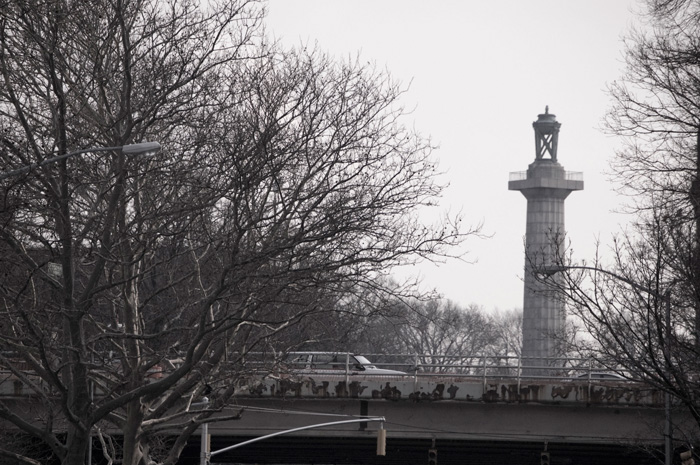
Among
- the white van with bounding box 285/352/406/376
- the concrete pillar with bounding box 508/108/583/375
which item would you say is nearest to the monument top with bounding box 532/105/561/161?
the concrete pillar with bounding box 508/108/583/375

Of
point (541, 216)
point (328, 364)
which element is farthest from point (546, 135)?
point (328, 364)

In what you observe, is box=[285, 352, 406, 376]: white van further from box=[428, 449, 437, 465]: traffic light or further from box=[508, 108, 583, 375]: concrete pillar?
box=[508, 108, 583, 375]: concrete pillar

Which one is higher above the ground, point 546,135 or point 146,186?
point 546,135

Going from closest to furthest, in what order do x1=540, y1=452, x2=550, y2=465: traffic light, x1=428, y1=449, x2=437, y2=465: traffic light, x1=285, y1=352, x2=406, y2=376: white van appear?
x1=428, y1=449, x2=437, y2=465: traffic light → x1=285, y1=352, x2=406, y2=376: white van → x1=540, y1=452, x2=550, y2=465: traffic light

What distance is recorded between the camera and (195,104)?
819 inches

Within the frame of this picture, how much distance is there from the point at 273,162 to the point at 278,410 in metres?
12.2

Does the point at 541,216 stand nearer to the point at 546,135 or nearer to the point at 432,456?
the point at 546,135

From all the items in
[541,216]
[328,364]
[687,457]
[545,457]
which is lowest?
[545,457]

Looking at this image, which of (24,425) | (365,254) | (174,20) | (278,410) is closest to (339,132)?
(365,254)

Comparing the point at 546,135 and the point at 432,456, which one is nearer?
the point at 432,456

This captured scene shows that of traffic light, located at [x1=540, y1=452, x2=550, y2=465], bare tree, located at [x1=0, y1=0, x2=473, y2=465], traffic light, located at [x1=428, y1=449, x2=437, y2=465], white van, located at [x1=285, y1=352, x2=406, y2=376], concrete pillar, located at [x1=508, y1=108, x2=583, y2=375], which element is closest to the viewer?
bare tree, located at [x1=0, y1=0, x2=473, y2=465]

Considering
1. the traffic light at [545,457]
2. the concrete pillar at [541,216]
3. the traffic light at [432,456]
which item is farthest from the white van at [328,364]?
the concrete pillar at [541,216]

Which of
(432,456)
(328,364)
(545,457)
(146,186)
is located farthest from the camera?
(328,364)

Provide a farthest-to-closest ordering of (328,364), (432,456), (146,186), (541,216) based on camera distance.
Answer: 1. (541,216)
2. (328,364)
3. (432,456)
4. (146,186)
